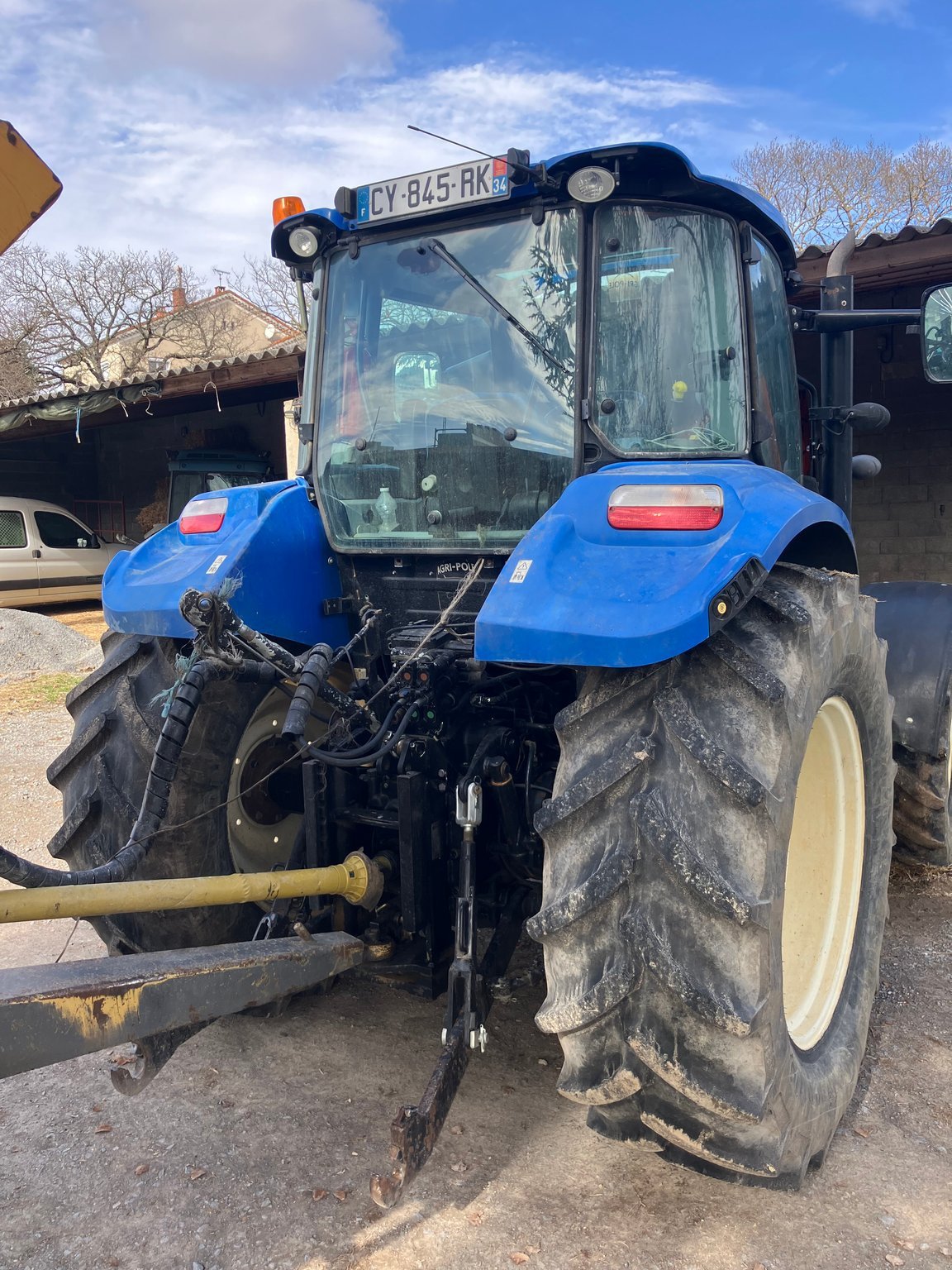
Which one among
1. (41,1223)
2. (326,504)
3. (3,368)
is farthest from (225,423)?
(41,1223)

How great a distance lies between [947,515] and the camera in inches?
366

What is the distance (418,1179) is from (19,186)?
89.6 inches

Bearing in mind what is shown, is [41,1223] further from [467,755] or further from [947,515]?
[947,515]

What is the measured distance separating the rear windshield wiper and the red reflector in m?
0.62

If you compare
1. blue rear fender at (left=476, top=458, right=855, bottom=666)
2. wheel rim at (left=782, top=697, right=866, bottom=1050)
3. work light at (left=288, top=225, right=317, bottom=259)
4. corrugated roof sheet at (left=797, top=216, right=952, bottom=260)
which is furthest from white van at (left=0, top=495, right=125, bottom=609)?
blue rear fender at (left=476, top=458, right=855, bottom=666)

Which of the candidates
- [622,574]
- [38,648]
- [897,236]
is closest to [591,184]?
[622,574]

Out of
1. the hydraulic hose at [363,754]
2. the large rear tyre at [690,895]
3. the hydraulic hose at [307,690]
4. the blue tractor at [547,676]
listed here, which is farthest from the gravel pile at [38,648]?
the large rear tyre at [690,895]

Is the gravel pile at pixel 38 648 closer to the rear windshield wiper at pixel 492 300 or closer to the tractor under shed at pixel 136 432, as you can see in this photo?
the tractor under shed at pixel 136 432

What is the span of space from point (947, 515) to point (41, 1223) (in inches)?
359

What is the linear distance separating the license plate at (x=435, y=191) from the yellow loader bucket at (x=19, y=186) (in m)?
1.18

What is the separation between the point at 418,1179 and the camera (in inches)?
95.4

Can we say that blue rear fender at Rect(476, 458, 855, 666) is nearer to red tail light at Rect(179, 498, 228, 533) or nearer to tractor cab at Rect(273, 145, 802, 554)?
tractor cab at Rect(273, 145, 802, 554)

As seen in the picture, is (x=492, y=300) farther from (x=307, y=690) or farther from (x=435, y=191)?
(x=307, y=690)

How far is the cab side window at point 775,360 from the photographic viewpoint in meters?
2.92
